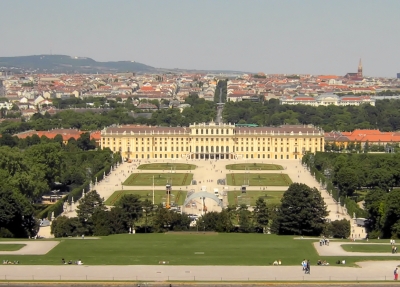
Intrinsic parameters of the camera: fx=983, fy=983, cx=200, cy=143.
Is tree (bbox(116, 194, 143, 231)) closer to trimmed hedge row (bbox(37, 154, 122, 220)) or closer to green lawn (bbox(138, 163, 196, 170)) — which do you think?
trimmed hedge row (bbox(37, 154, 122, 220))

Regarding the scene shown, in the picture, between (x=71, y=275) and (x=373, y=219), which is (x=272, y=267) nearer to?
(x=71, y=275)

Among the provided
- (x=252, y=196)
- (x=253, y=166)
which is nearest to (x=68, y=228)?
(x=252, y=196)

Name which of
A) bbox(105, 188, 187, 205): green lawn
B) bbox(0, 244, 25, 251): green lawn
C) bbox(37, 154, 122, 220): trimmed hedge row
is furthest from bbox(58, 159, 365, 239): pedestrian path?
bbox(0, 244, 25, 251): green lawn

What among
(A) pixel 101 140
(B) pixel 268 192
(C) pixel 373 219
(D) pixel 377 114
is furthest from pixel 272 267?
(D) pixel 377 114

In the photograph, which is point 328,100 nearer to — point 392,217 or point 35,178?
point 35,178

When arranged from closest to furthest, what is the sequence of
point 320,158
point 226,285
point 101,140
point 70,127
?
1. point 226,285
2. point 320,158
3. point 101,140
4. point 70,127

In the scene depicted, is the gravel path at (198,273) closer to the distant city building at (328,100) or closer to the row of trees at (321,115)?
the row of trees at (321,115)
